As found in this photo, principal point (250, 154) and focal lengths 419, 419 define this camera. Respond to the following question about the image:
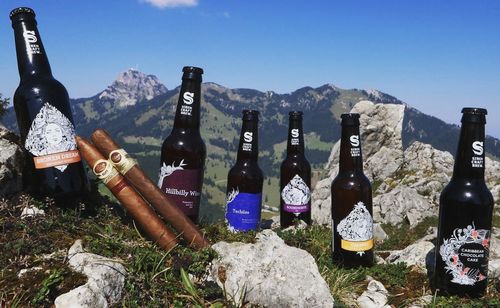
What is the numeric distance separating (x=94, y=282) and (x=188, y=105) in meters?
3.90

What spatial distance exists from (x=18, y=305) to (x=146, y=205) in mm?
2284

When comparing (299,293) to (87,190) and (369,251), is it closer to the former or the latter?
(369,251)

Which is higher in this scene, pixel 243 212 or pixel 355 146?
pixel 355 146

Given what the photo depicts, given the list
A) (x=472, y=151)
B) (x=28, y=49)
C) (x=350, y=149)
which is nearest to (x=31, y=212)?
(x=28, y=49)

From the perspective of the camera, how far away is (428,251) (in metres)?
7.79

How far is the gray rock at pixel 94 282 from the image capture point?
443 centimetres

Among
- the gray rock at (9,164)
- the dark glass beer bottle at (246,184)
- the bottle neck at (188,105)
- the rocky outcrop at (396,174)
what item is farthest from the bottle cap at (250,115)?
the rocky outcrop at (396,174)

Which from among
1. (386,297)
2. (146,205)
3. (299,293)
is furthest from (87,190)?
(386,297)

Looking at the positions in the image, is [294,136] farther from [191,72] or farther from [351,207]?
[191,72]

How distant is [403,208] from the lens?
2059cm

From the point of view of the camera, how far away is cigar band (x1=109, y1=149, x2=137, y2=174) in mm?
6305

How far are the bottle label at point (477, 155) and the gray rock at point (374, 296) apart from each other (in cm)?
233

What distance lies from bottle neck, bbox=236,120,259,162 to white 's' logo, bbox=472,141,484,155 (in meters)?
3.87

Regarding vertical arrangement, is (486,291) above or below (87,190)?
below
